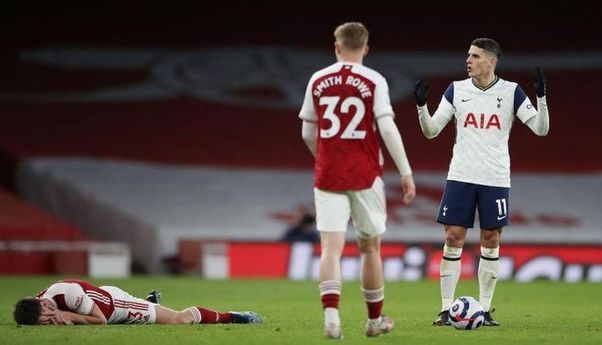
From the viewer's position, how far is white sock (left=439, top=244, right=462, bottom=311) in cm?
952

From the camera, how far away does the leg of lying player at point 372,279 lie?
787cm

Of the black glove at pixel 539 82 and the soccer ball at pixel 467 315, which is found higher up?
the black glove at pixel 539 82

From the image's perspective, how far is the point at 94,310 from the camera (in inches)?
348

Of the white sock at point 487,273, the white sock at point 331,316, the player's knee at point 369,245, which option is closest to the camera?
the white sock at point 331,316

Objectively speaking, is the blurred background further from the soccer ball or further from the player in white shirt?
the soccer ball

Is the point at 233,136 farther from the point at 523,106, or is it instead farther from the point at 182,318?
the point at 182,318

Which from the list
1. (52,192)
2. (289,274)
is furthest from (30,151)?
(289,274)

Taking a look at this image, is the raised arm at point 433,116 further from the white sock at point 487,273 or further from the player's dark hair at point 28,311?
the player's dark hair at point 28,311

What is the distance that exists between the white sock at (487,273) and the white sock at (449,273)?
206mm

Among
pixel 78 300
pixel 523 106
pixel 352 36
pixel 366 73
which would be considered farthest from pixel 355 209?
pixel 523 106

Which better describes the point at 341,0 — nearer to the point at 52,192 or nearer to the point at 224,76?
the point at 224,76

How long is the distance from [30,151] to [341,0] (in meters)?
8.57

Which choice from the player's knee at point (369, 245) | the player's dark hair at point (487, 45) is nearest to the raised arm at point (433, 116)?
the player's dark hair at point (487, 45)

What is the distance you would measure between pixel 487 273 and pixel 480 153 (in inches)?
36.0
